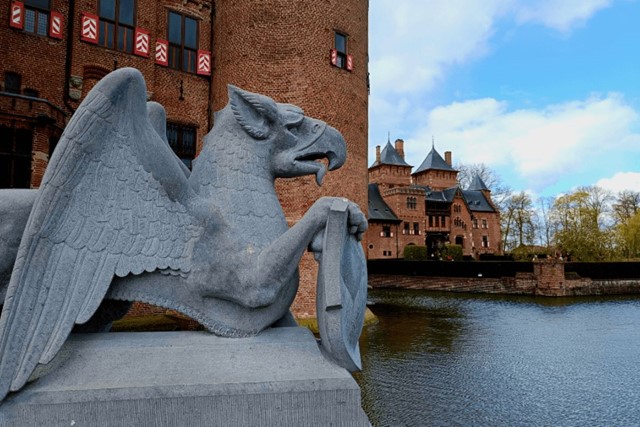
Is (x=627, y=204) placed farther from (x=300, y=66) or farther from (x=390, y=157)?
(x=300, y=66)

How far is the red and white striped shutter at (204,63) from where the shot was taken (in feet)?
42.0

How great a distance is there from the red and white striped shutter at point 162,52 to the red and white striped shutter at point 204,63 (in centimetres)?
90

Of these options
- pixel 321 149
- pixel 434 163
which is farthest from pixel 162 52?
pixel 434 163

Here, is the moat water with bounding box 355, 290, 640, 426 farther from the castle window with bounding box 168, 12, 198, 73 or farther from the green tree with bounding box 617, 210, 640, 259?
the green tree with bounding box 617, 210, 640, 259

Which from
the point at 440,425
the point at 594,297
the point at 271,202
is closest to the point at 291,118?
the point at 271,202

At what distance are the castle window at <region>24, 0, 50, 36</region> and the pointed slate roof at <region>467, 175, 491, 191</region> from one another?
1986 inches

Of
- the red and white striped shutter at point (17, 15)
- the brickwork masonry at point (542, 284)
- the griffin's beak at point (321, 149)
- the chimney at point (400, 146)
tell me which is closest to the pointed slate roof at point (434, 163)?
the chimney at point (400, 146)

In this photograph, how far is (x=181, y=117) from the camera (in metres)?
12.5

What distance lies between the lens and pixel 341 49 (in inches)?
483

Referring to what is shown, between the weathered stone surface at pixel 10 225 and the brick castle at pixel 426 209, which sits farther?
the brick castle at pixel 426 209

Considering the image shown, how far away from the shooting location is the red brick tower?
11.3 metres

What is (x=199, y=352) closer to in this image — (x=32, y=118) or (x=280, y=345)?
(x=280, y=345)

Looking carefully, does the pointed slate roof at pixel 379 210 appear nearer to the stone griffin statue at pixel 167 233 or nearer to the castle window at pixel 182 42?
the castle window at pixel 182 42

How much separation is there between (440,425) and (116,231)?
12.5 ft
